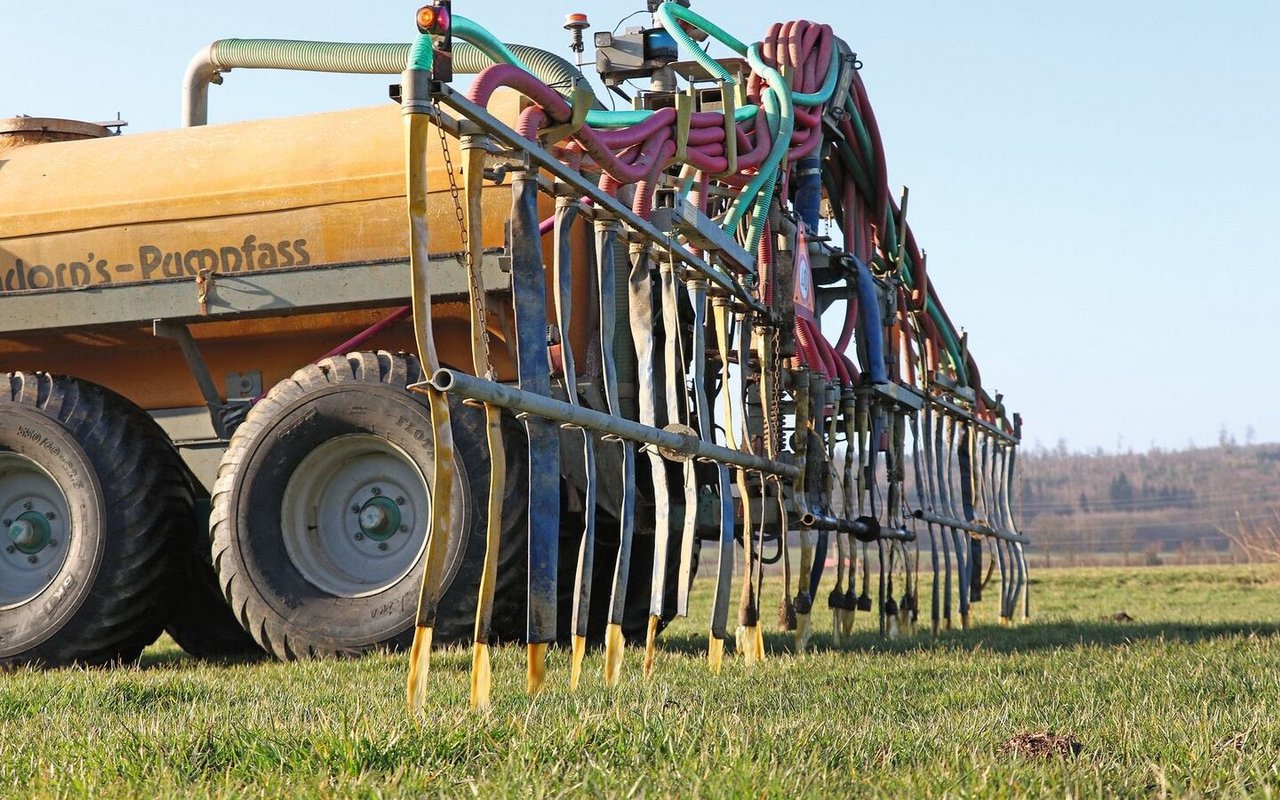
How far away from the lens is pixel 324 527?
745 centimetres

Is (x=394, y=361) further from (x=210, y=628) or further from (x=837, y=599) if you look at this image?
(x=837, y=599)

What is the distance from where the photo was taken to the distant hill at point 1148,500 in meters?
87.6

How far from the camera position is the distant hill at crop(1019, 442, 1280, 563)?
87600 millimetres

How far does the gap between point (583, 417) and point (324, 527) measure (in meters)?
2.52

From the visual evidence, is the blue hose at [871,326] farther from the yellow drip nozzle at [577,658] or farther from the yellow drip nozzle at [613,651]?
the yellow drip nozzle at [577,658]

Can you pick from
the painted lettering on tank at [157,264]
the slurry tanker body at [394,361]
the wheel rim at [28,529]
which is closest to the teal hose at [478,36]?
the slurry tanker body at [394,361]

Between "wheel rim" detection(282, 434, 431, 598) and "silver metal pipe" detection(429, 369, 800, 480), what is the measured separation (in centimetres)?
139

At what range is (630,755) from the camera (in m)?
3.46

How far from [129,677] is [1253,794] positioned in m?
4.71

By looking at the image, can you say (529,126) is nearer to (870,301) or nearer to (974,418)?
(870,301)

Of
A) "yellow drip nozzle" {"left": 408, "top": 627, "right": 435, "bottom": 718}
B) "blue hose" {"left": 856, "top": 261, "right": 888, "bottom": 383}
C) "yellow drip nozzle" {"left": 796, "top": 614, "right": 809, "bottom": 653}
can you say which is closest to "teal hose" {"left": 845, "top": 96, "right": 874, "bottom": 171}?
"blue hose" {"left": 856, "top": 261, "right": 888, "bottom": 383}

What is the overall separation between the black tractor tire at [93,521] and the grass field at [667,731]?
67 cm

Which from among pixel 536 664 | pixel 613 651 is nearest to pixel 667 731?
pixel 536 664

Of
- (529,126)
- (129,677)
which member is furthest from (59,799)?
(129,677)
